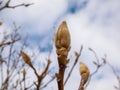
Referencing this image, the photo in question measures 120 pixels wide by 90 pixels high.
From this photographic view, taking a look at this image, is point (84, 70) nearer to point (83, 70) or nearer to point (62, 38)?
point (83, 70)

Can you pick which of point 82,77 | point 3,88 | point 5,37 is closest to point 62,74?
point 82,77

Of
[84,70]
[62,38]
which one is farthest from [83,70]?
[62,38]

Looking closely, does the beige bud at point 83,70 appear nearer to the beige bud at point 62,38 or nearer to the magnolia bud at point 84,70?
the magnolia bud at point 84,70

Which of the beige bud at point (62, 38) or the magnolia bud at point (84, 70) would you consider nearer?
the beige bud at point (62, 38)

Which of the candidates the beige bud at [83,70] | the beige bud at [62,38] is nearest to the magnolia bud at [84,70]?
the beige bud at [83,70]

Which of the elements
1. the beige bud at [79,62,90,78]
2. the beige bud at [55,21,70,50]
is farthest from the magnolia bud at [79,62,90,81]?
the beige bud at [55,21,70,50]

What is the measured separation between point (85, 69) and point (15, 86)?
5.68 metres

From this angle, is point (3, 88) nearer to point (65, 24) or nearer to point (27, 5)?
point (27, 5)

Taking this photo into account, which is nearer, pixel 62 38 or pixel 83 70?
pixel 62 38

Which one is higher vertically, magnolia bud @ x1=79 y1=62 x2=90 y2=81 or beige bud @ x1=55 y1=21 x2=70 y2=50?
beige bud @ x1=55 y1=21 x2=70 y2=50

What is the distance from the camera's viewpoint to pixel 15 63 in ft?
21.6

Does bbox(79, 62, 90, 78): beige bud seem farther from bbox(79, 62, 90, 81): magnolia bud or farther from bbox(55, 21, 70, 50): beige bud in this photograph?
bbox(55, 21, 70, 50): beige bud

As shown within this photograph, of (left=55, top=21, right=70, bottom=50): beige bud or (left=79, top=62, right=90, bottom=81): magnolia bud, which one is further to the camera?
(left=79, top=62, right=90, bottom=81): magnolia bud

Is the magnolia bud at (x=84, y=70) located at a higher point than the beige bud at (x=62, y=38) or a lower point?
lower
